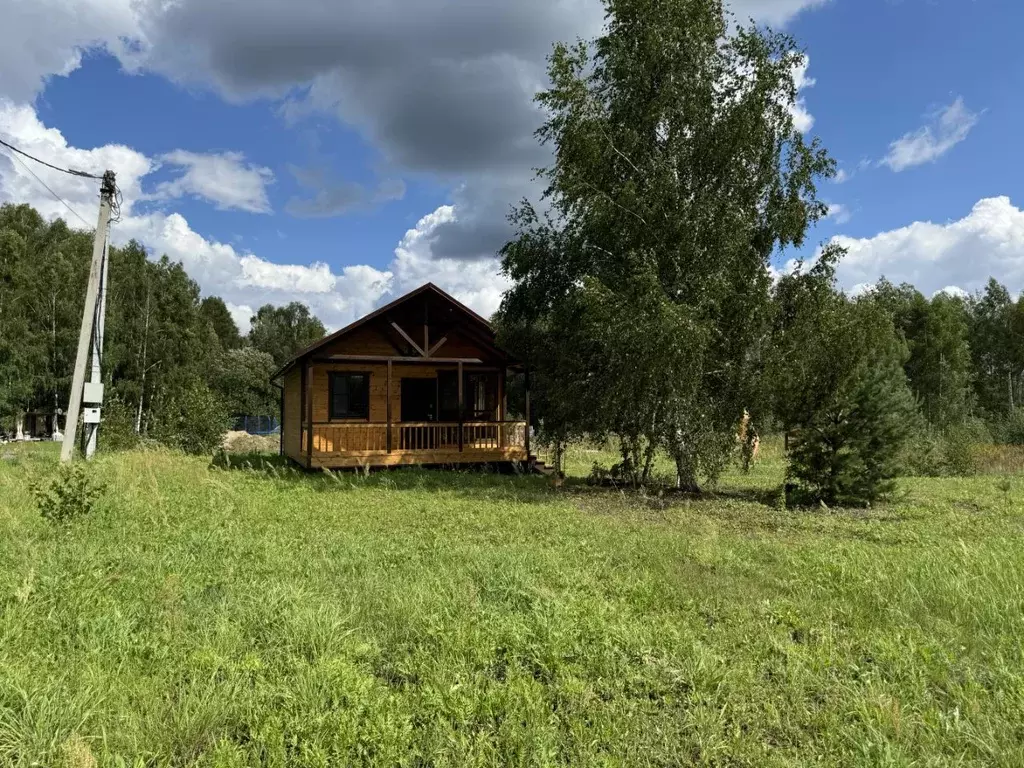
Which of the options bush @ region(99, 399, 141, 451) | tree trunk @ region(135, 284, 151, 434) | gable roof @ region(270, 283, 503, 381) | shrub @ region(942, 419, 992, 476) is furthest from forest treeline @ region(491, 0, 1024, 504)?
tree trunk @ region(135, 284, 151, 434)

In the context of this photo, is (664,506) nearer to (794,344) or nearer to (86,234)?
(794,344)

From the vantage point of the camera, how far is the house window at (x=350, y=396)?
54.1 ft

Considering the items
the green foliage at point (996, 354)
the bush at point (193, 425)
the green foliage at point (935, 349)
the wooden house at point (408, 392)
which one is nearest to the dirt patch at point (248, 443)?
the bush at point (193, 425)

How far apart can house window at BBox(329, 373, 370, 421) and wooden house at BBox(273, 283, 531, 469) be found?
3 cm

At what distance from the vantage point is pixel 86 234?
35125 millimetres

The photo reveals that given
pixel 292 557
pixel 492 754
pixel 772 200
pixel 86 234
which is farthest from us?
pixel 86 234

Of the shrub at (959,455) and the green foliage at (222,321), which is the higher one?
the green foliage at (222,321)

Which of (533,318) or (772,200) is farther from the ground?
(772,200)

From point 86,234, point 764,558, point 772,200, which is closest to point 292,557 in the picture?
point 764,558

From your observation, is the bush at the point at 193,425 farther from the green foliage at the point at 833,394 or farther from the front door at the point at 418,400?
the green foliage at the point at 833,394

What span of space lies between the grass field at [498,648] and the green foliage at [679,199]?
4.51 meters

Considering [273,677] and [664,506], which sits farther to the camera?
[664,506]

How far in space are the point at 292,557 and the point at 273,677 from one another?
271 centimetres

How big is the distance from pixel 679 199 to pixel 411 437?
8.71 meters
